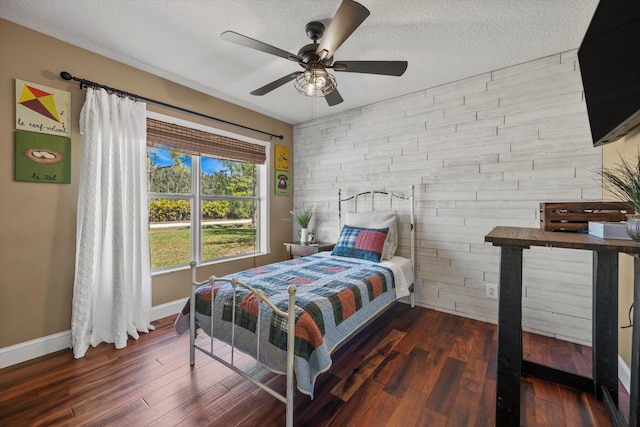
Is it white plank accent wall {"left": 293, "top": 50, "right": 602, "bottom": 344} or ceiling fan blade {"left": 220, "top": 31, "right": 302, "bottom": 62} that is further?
white plank accent wall {"left": 293, "top": 50, "right": 602, "bottom": 344}

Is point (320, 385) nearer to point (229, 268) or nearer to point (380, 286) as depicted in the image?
point (380, 286)

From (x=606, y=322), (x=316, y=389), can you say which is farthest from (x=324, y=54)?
(x=606, y=322)

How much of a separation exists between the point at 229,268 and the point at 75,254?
152 cm

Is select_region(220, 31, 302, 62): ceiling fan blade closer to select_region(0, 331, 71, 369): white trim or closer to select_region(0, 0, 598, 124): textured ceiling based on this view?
select_region(0, 0, 598, 124): textured ceiling

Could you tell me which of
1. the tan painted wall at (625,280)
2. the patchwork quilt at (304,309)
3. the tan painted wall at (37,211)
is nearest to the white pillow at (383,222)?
the patchwork quilt at (304,309)

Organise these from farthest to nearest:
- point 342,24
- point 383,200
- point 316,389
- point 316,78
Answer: point 383,200, point 316,78, point 316,389, point 342,24

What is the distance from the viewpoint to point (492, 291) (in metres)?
2.60

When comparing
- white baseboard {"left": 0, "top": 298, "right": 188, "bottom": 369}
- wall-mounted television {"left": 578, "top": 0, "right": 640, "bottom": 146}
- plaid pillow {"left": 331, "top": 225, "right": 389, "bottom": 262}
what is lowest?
white baseboard {"left": 0, "top": 298, "right": 188, "bottom": 369}

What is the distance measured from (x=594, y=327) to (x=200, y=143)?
3.57 m

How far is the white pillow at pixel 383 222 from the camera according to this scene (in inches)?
115

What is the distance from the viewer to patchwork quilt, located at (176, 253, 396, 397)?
4.69ft

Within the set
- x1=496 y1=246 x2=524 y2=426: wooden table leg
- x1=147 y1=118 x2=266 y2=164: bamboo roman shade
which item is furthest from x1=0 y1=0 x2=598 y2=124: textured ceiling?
x1=496 y1=246 x2=524 y2=426: wooden table leg

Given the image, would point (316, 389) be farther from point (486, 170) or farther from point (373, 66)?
point (486, 170)

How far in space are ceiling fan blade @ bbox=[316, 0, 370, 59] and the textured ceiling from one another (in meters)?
0.33
